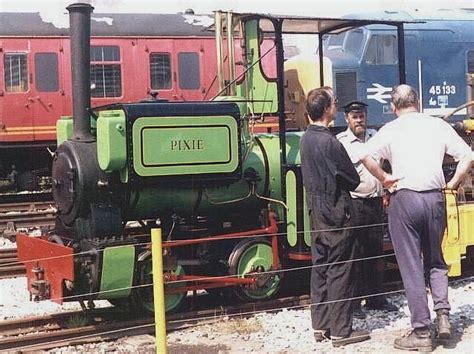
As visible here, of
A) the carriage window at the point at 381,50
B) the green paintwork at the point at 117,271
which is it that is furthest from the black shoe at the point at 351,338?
the carriage window at the point at 381,50

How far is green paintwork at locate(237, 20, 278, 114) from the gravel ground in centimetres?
208

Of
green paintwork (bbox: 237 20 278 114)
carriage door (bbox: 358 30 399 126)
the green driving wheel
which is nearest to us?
the green driving wheel

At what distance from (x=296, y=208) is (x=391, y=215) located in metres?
1.74

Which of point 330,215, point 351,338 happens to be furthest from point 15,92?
point 351,338

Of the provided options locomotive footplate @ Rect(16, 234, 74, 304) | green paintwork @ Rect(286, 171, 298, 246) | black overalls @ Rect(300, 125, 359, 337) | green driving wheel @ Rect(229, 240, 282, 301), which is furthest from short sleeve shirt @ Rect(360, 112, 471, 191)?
locomotive footplate @ Rect(16, 234, 74, 304)

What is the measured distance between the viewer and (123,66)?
49.4ft

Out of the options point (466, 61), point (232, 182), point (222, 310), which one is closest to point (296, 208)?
point (232, 182)

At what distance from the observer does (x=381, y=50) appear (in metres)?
14.4

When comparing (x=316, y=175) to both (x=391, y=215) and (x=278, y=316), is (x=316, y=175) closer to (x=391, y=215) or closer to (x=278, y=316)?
(x=391, y=215)

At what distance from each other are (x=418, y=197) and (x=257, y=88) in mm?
2907

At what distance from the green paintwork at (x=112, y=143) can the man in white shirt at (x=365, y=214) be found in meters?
1.85

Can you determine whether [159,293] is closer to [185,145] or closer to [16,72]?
[185,145]

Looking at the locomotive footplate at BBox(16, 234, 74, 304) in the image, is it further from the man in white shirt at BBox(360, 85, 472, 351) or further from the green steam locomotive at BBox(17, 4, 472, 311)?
the man in white shirt at BBox(360, 85, 472, 351)

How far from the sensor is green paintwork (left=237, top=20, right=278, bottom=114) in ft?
24.4
